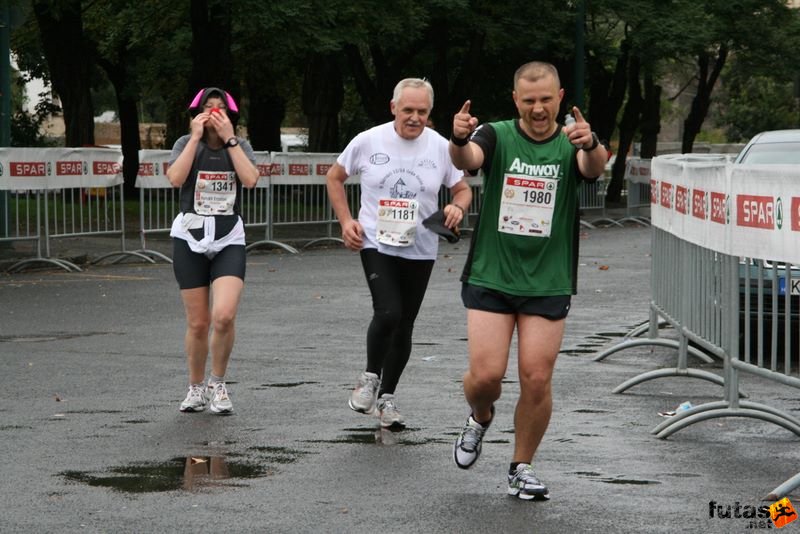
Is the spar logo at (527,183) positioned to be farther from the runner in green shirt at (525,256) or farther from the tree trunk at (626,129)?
the tree trunk at (626,129)

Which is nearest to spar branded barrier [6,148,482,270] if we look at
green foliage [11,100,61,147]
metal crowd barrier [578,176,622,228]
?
metal crowd barrier [578,176,622,228]

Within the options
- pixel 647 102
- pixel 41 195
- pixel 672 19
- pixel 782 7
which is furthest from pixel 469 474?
pixel 647 102

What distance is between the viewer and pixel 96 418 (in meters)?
9.17

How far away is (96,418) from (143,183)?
44.7 ft

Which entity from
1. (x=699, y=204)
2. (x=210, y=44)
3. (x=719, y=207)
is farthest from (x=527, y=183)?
(x=210, y=44)

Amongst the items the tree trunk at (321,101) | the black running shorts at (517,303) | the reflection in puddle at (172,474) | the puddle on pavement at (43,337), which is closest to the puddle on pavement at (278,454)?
the reflection in puddle at (172,474)

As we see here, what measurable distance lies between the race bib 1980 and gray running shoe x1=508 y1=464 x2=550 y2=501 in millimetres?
1001

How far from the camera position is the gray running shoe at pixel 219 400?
9.30 meters

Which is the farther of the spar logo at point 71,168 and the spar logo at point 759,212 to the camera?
the spar logo at point 71,168

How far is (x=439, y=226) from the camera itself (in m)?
7.49

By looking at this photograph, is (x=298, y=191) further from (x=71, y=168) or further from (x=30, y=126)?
(x=30, y=126)

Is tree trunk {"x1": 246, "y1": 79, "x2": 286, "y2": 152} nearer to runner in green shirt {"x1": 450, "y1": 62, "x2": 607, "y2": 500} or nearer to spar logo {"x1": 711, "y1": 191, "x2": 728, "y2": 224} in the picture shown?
spar logo {"x1": 711, "y1": 191, "x2": 728, "y2": 224}

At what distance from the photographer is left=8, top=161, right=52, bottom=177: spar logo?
65.5ft

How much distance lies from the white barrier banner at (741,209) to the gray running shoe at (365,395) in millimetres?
1929
